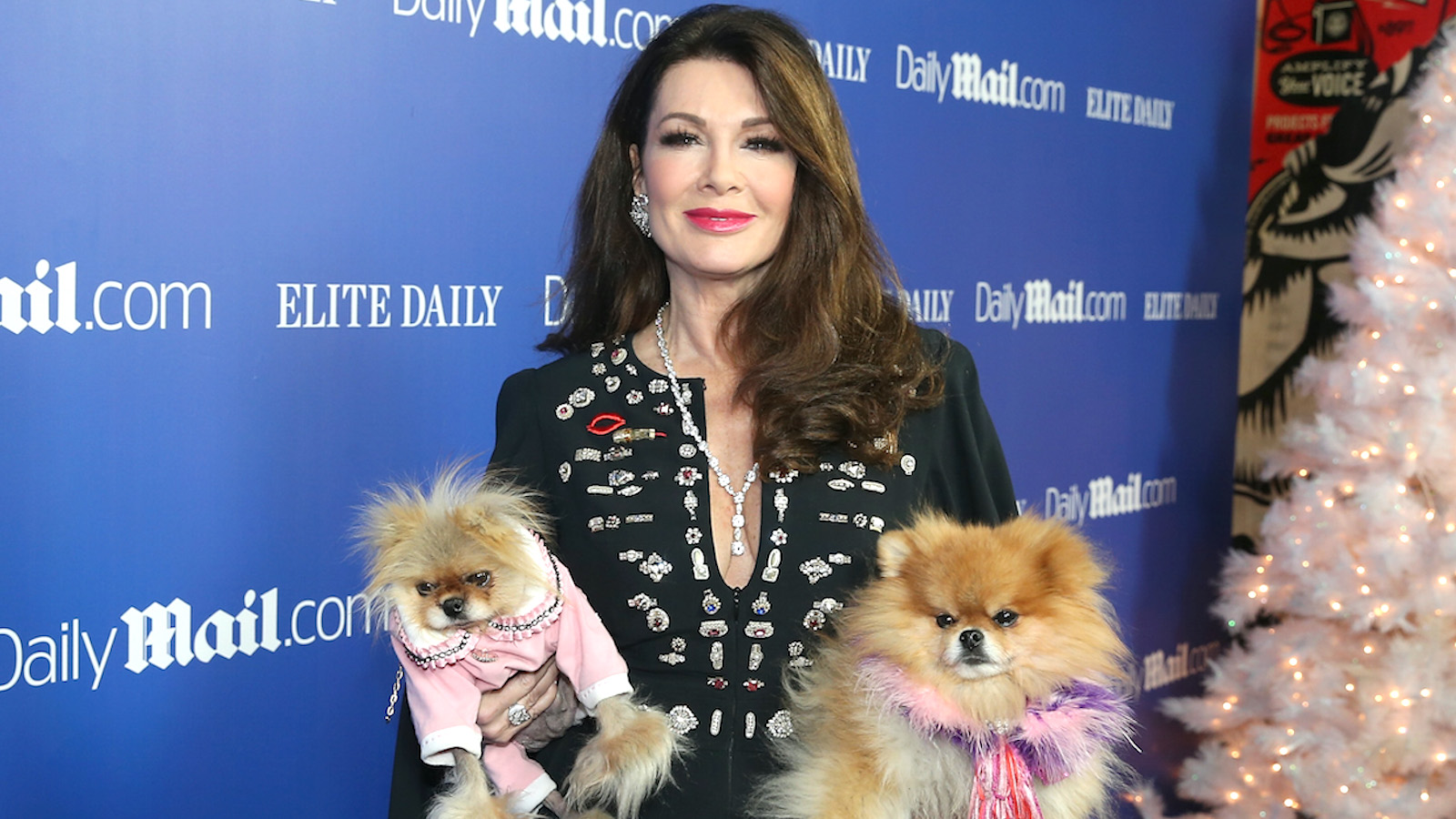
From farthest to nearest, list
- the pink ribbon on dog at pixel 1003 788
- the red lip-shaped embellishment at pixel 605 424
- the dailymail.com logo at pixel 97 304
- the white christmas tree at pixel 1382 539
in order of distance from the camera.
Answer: the white christmas tree at pixel 1382 539, the dailymail.com logo at pixel 97 304, the red lip-shaped embellishment at pixel 605 424, the pink ribbon on dog at pixel 1003 788

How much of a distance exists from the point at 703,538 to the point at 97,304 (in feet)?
4.04

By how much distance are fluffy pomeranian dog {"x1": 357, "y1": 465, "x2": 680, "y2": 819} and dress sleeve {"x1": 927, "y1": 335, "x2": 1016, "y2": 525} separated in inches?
22.6

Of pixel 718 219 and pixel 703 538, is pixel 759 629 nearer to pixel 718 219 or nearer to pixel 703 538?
pixel 703 538

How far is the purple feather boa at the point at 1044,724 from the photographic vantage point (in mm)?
1686

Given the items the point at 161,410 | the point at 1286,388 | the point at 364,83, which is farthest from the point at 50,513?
the point at 1286,388

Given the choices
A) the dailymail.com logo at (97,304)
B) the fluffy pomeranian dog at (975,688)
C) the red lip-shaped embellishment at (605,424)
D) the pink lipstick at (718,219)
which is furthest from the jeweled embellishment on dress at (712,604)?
the dailymail.com logo at (97,304)

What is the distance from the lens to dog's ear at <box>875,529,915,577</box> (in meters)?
1.80

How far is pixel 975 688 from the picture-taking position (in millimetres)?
1702

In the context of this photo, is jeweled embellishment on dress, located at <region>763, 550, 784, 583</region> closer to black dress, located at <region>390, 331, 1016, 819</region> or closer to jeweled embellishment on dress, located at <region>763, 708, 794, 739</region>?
black dress, located at <region>390, 331, 1016, 819</region>

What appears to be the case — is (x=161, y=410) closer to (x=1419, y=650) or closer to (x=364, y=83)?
(x=364, y=83)

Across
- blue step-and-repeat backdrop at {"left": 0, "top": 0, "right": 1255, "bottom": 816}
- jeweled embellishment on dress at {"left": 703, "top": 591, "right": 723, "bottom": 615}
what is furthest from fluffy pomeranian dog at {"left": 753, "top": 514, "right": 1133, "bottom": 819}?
blue step-and-repeat backdrop at {"left": 0, "top": 0, "right": 1255, "bottom": 816}

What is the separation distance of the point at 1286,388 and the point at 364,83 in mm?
3762

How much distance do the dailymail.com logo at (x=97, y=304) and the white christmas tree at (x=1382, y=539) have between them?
2832 millimetres

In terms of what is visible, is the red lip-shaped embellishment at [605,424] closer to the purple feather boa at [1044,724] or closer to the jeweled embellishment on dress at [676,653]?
the jeweled embellishment on dress at [676,653]
